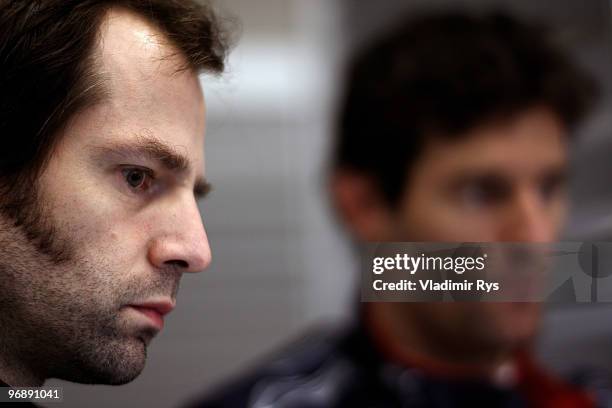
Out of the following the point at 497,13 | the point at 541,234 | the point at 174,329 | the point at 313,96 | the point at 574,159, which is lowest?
the point at 174,329

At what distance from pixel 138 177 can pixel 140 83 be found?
0.22ft

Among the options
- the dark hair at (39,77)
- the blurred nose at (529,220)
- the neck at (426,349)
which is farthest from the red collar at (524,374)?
the dark hair at (39,77)

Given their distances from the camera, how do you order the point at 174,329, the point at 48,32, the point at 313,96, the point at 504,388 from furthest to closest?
the point at 313,96 → the point at 504,388 → the point at 174,329 → the point at 48,32

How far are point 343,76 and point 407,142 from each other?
0.48 feet

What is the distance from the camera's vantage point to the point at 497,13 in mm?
757

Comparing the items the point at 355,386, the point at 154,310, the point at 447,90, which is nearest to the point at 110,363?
the point at 154,310

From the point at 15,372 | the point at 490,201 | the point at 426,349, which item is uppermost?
the point at 490,201

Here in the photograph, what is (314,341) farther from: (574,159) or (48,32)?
(48,32)

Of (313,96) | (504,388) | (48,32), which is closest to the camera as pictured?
(48,32)

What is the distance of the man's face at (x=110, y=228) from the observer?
418 millimetres

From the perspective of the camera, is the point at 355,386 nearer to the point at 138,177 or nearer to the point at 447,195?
the point at 447,195

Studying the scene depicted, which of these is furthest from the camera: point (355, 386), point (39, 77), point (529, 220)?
point (355, 386)

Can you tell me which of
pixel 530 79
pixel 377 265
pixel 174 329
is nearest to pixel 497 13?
pixel 530 79

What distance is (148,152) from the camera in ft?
1.43
